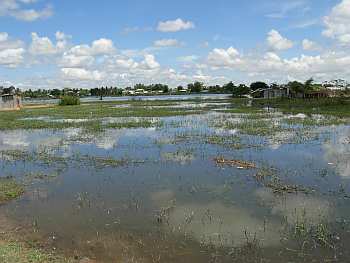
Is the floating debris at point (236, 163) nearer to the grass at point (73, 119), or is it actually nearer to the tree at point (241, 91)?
the grass at point (73, 119)

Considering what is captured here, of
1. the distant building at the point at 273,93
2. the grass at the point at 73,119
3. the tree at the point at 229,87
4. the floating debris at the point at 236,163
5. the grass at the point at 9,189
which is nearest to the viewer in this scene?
the grass at the point at 9,189

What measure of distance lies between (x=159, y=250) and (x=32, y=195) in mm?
5551

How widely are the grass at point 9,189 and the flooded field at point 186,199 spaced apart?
23cm

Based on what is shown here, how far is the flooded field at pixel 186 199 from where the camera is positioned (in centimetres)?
768

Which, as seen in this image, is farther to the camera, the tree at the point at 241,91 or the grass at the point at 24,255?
the tree at the point at 241,91

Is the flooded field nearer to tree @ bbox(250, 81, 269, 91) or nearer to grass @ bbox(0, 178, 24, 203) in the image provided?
grass @ bbox(0, 178, 24, 203)

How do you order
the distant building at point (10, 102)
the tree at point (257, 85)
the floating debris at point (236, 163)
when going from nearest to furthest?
the floating debris at point (236, 163)
the distant building at point (10, 102)
the tree at point (257, 85)

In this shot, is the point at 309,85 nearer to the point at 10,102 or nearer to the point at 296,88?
the point at 296,88

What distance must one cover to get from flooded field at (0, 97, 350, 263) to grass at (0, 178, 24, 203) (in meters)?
0.23

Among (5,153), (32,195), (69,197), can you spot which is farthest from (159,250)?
(5,153)

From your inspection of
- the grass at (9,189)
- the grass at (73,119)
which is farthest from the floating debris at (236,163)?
the grass at (73,119)

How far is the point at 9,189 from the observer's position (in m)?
12.2

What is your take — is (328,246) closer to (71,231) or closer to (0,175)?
(71,231)

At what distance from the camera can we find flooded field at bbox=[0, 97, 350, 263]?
768cm
